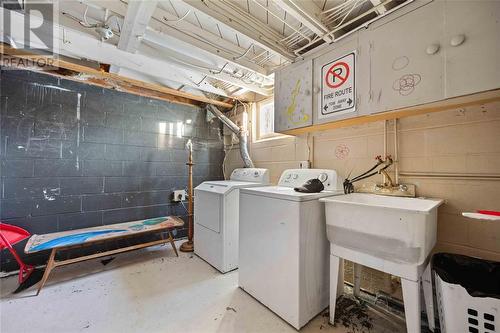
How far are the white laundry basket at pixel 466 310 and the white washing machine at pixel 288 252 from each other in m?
0.67

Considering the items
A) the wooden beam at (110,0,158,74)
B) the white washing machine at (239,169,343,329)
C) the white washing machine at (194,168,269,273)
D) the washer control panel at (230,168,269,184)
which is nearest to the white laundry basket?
the white washing machine at (239,169,343,329)

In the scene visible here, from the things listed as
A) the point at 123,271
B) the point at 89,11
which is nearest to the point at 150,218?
the point at 123,271

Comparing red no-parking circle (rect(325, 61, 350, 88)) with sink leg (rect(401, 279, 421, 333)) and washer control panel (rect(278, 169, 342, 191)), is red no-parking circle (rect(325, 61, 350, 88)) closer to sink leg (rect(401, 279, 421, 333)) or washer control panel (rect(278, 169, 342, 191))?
washer control panel (rect(278, 169, 342, 191))

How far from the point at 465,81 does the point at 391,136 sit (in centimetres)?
60

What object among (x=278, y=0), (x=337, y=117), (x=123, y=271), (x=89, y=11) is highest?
(x=89, y=11)

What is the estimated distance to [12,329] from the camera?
1.39 metres

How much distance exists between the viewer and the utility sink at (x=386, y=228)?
1074 millimetres

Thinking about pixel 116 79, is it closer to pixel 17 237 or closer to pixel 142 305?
pixel 17 237

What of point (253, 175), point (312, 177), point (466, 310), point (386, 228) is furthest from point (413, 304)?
point (253, 175)

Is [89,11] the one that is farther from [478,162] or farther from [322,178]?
[478,162]

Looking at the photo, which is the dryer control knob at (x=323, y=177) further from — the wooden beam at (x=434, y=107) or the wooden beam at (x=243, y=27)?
the wooden beam at (x=243, y=27)

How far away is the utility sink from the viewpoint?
1.07 meters

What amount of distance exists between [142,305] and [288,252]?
1286 millimetres

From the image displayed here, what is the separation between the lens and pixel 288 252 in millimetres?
1449
